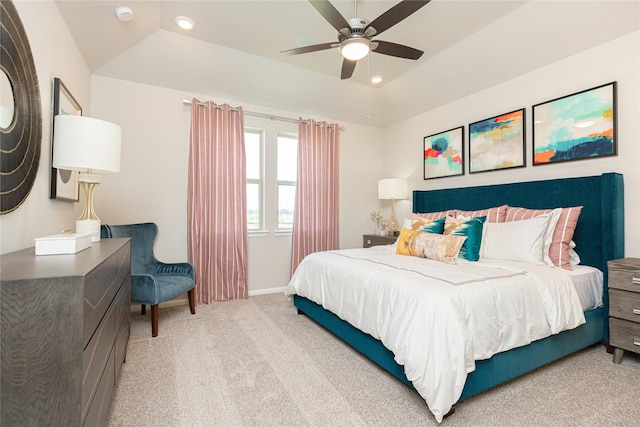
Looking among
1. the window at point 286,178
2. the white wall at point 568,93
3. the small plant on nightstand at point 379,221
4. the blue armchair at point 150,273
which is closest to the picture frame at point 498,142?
the white wall at point 568,93

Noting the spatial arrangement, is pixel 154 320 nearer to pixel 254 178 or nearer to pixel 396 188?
pixel 254 178

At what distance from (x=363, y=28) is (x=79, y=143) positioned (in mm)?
1979

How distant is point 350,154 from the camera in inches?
191

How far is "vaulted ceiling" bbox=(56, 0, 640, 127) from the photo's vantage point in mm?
2535

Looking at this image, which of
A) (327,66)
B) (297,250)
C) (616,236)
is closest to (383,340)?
(616,236)

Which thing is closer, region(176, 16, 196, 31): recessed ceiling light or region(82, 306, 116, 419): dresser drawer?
region(82, 306, 116, 419): dresser drawer

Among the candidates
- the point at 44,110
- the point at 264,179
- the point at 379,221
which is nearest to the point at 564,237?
the point at 379,221

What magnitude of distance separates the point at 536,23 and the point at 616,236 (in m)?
1.94

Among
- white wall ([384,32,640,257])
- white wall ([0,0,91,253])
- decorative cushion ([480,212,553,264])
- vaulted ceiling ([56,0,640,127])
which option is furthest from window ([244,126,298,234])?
decorative cushion ([480,212,553,264])

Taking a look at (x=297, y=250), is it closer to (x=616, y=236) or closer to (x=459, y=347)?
(x=459, y=347)

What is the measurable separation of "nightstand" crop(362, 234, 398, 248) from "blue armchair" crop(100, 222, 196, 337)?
2517 mm

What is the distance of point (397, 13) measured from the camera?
2.02 m

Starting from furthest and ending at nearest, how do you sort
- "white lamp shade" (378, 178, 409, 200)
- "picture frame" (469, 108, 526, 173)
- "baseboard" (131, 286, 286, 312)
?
"white lamp shade" (378, 178, 409, 200) < "baseboard" (131, 286, 286, 312) < "picture frame" (469, 108, 526, 173)

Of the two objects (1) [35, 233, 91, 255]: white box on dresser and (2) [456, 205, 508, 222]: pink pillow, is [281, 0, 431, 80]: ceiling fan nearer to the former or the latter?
(2) [456, 205, 508, 222]: pink pillow
